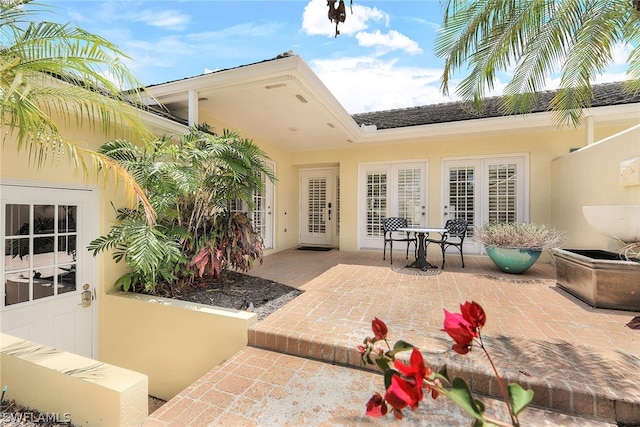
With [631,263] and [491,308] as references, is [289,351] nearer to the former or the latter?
[491,308]

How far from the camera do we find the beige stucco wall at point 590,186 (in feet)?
14.4

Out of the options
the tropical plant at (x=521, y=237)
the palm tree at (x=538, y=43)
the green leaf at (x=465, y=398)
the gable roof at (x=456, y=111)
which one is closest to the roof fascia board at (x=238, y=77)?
the palm tree at (x=538, y=43)

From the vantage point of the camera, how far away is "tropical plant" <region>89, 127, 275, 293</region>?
3586 millimetres

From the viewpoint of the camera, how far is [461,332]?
1.13 metres

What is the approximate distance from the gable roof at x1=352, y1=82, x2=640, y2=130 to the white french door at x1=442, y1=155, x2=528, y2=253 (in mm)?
1177

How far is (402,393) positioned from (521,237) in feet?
18.3

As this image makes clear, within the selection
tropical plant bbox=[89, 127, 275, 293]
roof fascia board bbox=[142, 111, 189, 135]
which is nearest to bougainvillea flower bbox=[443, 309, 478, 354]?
tropical plant bbox=[89, 127, 275, 293]

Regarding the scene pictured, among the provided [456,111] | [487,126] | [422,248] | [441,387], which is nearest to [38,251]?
[441,387]

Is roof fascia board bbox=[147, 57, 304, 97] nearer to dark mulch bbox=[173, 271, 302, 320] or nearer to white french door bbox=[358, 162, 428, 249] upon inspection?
dark mulch bbox=[173, 271, 302, 320]

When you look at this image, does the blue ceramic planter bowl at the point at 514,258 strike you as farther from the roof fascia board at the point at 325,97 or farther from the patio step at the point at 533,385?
the roof fascia board at the point at 325,97

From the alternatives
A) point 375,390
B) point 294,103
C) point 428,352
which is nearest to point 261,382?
point 375,390

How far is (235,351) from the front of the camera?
3.24 m

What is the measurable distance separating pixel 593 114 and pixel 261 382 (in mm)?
7548

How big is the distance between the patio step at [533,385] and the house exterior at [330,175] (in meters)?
2.78
